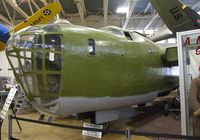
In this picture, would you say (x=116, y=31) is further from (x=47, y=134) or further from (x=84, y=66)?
(x=47, y=134)

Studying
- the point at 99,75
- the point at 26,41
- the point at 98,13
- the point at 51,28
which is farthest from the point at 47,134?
the point at 98,13

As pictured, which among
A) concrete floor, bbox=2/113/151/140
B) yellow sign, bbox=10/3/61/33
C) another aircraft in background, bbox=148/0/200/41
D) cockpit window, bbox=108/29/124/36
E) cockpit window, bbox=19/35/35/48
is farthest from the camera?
yellow sign, bbox=10/3/61/33

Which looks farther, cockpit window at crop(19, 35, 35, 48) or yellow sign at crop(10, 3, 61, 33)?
yellow sign at crop(10, 3, 61, 33)

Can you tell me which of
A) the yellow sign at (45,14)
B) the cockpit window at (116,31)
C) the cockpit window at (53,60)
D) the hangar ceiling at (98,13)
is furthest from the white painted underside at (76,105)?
the hangar ceiling at (98,13)

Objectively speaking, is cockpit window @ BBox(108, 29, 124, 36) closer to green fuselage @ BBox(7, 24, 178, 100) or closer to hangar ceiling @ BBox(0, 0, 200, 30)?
green fuselage @ BBox(7, 24, 178, 100)

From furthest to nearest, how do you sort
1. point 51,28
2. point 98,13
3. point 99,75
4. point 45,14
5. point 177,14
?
point 98,13, point 45,14, point 177,14, point 99,75, point 51,28

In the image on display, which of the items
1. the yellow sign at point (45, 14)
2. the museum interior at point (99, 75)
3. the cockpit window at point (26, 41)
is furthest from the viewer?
the yellow sign at point (45, 14)

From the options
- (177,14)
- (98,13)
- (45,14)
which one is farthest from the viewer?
(98,13)

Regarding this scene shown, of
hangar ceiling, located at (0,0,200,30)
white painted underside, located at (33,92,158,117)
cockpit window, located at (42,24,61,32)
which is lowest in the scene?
white painted underside, located at (33,92,158,117)

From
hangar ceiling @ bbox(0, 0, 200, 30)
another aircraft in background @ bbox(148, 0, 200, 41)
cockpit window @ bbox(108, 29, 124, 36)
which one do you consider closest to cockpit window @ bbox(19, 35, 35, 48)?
cockpit window @ bbox(108, 29, 124, 36)

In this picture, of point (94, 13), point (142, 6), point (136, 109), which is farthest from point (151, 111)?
point (94, 13)

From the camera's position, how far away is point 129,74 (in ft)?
18.6

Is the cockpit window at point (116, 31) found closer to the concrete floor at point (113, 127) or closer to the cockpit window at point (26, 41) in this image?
the cockpit window at point (26, 41)

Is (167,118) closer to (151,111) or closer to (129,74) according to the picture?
(151,111)
